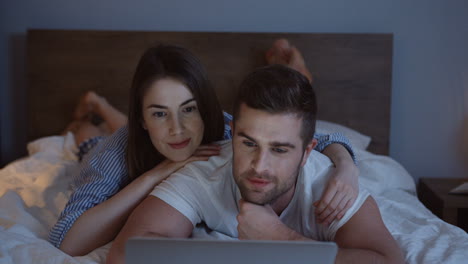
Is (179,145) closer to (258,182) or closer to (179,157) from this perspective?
(179,157)

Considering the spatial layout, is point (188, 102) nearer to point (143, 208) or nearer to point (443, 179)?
point (143, 208)

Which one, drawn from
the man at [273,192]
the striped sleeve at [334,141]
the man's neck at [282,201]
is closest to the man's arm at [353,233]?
the man at [273,192]

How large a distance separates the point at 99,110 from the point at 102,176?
114 centimetres

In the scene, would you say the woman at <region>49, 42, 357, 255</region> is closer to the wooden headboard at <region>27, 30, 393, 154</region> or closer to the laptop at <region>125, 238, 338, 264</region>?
the laptop at <region>125, 238, 338, 264</region>

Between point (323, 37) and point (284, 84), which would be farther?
point (323, 37)

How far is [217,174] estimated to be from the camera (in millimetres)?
1267

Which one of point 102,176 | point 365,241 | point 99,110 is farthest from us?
point 99,110

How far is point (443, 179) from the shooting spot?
2496 millimetres

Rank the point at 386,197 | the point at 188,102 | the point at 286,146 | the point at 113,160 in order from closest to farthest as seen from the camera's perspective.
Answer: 1. the point at 286,146
2. the point at 188,102
3. the point at 113,160
4. the point at 386,197

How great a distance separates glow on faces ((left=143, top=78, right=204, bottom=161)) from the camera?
1312 mm

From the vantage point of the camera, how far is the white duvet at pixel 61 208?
1.13 meters

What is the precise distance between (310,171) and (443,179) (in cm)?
156

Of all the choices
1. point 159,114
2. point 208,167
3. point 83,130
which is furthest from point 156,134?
point 83,130

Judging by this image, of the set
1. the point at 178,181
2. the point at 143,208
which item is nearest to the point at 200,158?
the point at 178,181
